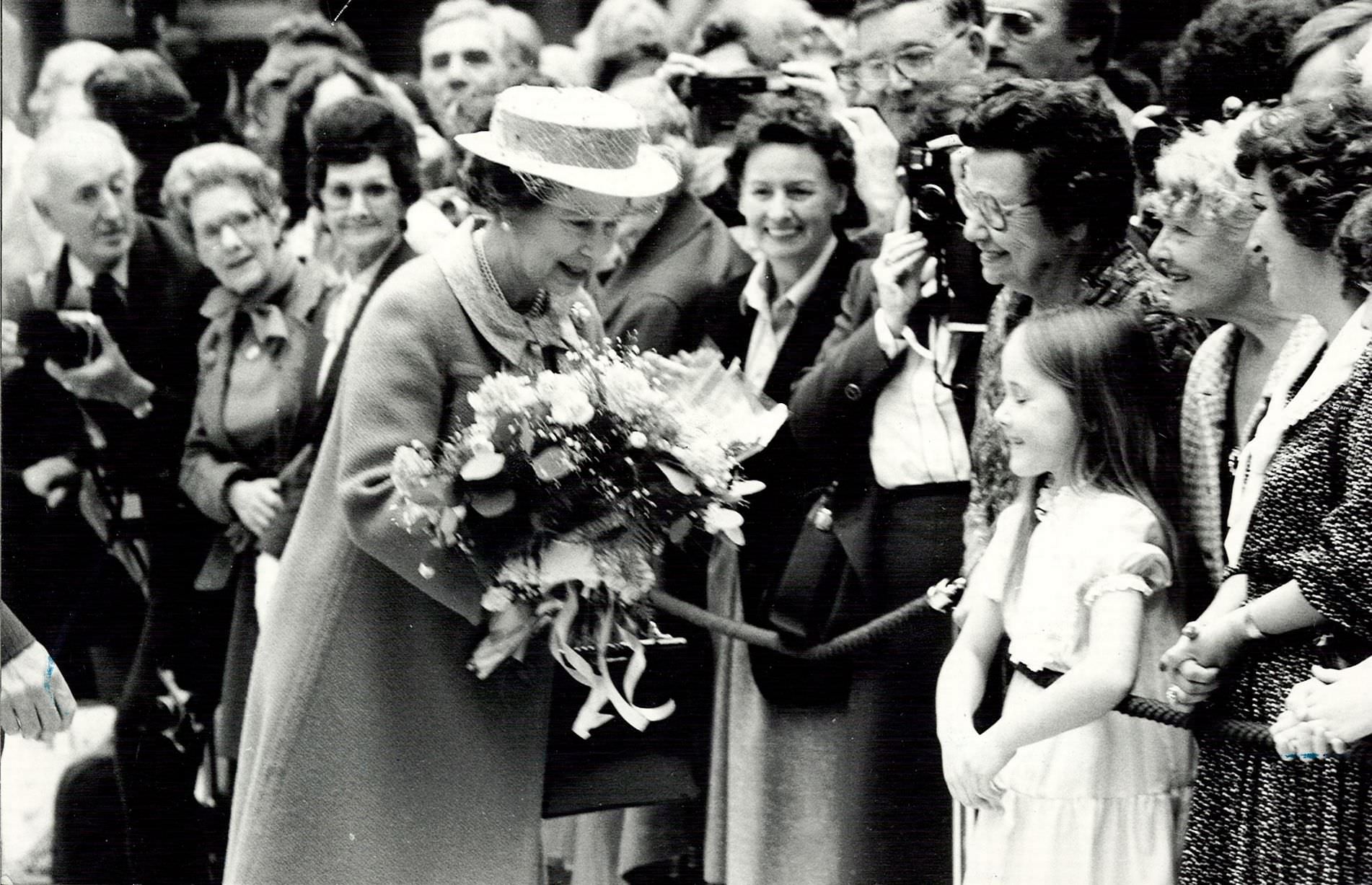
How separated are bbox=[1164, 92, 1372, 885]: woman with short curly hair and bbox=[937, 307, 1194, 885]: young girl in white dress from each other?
0.50 feet

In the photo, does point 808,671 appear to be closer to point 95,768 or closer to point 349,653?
point 349,653

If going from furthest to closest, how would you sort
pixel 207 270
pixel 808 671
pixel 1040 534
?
pixel 207 270
pixel 808 671
pixel 1040 534

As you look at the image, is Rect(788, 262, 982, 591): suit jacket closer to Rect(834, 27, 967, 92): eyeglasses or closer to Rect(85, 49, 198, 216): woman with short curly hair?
Rect(834, 27, 967, 92): eyeglasses

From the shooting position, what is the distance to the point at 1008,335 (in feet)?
12.3

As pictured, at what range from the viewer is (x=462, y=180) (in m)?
3.89

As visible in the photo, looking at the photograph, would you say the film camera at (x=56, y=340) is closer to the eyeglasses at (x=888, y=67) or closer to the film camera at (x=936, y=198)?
the eyeglasses at (x=888, y=67)

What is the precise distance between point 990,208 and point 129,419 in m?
2.89

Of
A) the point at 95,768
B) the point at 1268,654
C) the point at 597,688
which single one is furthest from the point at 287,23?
the point at 1268,654

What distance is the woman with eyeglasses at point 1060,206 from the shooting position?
11.8ft

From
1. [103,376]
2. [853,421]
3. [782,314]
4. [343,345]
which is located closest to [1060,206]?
[853,421]

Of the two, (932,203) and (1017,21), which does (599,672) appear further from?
(1017,21)

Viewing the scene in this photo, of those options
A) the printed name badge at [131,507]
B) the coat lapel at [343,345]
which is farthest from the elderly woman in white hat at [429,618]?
the printed name badge at [131,507]

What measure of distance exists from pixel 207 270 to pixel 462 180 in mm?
1869

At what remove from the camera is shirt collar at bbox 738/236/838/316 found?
439 cm
